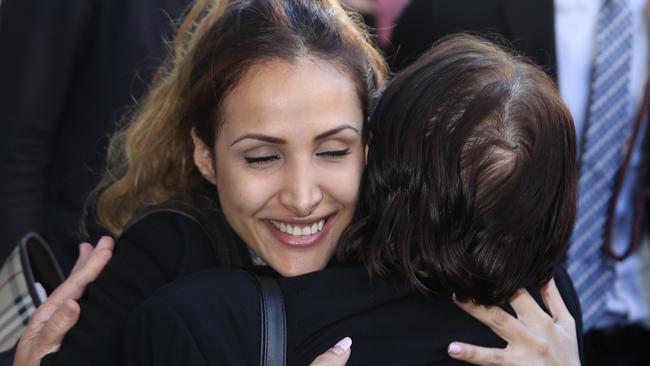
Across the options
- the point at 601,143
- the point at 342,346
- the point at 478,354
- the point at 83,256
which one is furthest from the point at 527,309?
the point at 83,256

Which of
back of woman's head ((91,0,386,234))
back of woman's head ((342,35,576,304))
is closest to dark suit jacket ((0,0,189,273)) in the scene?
back of woman's head ((91,0,386,234))

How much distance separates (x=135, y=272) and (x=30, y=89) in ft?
3.00

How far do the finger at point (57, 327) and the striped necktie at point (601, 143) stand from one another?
148 cm

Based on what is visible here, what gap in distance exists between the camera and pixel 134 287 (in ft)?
7.06

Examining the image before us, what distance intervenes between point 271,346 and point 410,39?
5.00 ft

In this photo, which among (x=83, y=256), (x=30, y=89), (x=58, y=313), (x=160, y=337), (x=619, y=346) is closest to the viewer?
(x=160, y=337)

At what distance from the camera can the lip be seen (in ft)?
7.06

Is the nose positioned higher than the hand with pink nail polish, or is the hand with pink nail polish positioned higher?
the nose

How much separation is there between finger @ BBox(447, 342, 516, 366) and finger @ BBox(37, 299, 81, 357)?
79 centimetres

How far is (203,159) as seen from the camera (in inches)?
91.4

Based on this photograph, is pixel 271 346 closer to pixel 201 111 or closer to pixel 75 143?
pixel 201 111

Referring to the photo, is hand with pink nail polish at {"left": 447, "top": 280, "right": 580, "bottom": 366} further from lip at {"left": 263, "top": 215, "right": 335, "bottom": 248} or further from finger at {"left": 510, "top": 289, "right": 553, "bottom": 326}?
lip at {"left": 263, "top": 215, "right": 335, "bottom": 248}

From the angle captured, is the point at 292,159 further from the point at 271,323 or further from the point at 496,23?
the point at 496,23

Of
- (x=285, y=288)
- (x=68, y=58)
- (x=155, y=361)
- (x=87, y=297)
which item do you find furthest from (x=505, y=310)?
(x=68, y=58)
